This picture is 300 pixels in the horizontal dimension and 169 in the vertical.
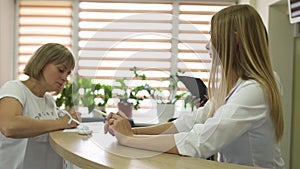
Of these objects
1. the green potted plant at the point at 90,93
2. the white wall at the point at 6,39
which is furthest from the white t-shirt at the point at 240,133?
the white wall at the point at 6,39

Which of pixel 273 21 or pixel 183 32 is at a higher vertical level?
pixel 273 21

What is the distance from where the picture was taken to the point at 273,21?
11.0ft

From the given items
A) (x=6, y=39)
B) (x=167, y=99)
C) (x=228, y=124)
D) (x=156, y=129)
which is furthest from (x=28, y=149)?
(x=6, y=39)

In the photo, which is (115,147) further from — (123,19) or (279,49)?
(279,49)

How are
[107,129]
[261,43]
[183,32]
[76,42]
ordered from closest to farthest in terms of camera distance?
[183,32]
[261,43]
[107,129]
[76,42]

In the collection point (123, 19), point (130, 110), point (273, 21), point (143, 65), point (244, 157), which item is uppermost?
point (273, 21)

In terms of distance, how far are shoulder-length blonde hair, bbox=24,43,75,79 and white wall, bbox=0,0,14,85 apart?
2.25m

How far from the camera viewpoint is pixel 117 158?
3.52 feet

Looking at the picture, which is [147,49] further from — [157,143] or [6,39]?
[6,39]

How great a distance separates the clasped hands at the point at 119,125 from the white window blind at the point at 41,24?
10.1 ft

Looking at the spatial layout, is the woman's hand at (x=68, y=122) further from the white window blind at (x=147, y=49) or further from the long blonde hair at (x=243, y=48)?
the long blonde hair at (x=243, y=48)

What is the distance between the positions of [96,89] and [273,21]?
250 centimetres

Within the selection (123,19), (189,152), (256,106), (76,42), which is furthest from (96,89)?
(76,42)

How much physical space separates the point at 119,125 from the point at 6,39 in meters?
3.17
